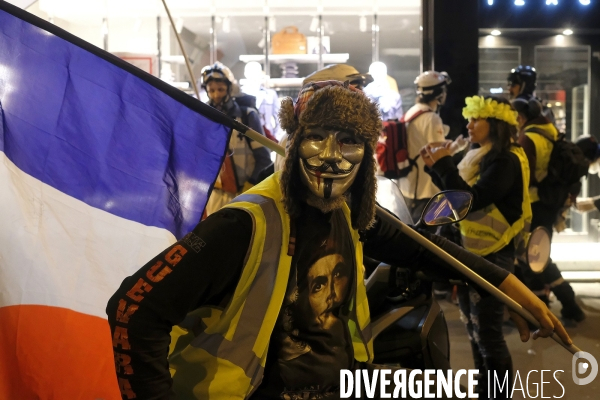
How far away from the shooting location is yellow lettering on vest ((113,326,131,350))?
1680 mm

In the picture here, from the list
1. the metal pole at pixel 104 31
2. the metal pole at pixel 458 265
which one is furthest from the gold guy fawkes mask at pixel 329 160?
the metal pole at pixel 104 31

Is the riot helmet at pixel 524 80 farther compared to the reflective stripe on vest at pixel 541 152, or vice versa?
the riot helmet at pixel 524 80

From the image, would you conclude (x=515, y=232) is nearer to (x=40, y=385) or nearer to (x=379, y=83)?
(x=40, y=385)

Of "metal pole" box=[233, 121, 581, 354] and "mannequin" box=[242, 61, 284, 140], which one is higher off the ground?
"mannequin" box=[242, 61, 284, 140]

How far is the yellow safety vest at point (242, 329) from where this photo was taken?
1884mm

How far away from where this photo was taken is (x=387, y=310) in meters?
2.70

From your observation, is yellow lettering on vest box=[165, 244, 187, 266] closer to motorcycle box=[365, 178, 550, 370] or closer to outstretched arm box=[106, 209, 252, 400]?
outstretched arm box=[106, 209, 252, 400]

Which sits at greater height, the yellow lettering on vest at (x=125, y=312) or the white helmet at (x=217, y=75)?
the white helmet at (x=217, y=75)

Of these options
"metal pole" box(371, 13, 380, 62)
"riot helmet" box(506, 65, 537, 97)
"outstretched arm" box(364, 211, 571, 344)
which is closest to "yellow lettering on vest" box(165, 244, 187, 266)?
"outstretched arm" box(364, 211, 571, 344)

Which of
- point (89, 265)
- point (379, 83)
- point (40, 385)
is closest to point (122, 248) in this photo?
point (89, 265)

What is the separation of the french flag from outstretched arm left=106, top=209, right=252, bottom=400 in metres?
0.55

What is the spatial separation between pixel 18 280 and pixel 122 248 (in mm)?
332

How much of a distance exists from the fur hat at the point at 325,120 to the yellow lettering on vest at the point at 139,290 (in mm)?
483

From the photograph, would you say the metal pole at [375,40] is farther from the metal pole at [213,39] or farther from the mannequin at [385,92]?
the metal pole at [213,39]
